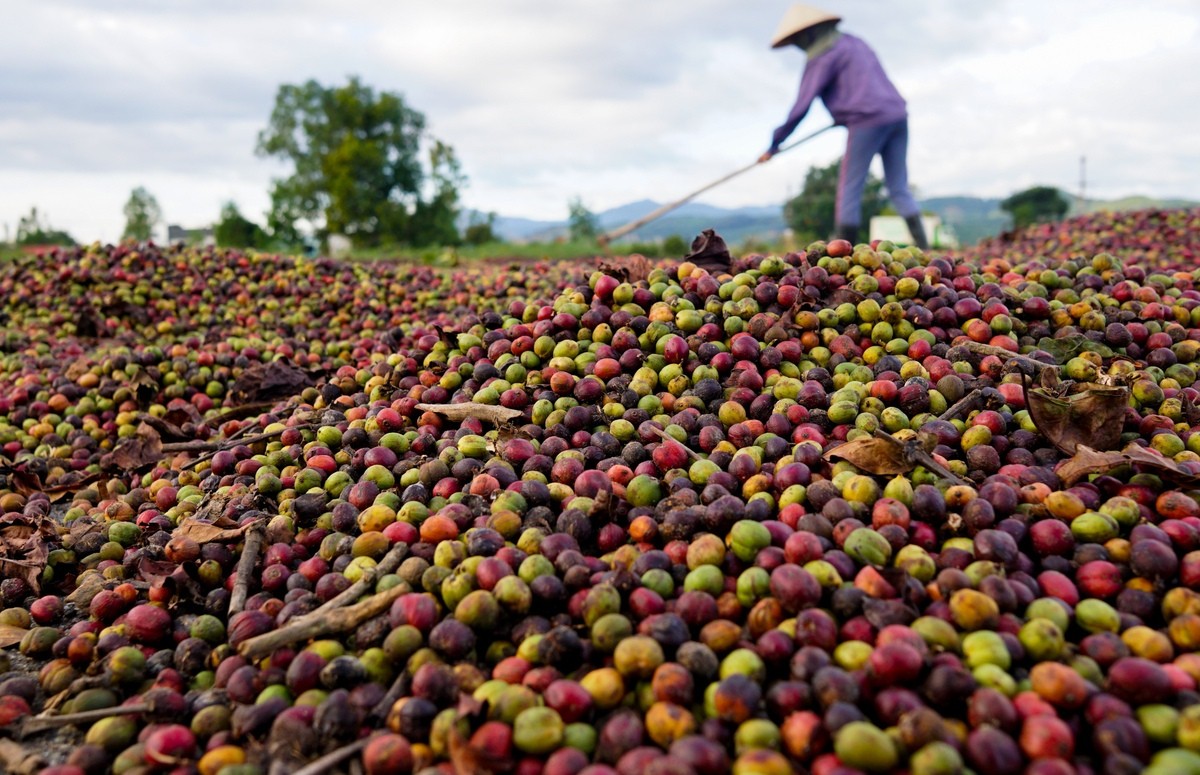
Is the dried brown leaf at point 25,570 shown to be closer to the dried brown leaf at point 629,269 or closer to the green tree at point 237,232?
the dried brown leaf at point 629,269

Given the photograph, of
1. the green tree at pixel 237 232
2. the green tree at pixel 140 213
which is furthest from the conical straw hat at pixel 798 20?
the green tree at pixel 140 213

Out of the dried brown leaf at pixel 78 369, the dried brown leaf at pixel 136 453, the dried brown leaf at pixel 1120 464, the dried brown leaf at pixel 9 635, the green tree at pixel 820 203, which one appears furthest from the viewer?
the green tree at pixel 820 203

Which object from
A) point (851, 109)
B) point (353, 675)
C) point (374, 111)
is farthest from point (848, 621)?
point (374, 111)

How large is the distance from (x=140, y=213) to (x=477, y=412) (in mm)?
48398

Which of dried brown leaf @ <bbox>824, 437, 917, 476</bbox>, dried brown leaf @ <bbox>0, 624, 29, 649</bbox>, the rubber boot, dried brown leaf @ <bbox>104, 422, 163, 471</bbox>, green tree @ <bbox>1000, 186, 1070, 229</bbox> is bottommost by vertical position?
dried brown leaf @ <bbox>0, 624, 29, 649</bbox>

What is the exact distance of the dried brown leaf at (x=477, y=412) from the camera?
3396 millimetres

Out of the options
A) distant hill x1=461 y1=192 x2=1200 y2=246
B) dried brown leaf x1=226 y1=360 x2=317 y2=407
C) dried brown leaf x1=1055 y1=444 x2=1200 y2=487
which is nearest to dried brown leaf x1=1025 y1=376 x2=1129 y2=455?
dried brown leaf x1=1055 y1=444 x2=1200 y2=487

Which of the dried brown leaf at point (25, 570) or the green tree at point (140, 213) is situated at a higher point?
the green tree at point (140, 213)

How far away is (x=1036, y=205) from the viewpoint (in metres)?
38.6

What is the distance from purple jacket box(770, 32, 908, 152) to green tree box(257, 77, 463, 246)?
26493 millimetres

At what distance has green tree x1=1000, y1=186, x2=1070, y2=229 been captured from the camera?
34688 millimetres

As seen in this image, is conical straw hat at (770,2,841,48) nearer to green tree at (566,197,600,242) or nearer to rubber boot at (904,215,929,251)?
rubber boot at (904,215,929,251)

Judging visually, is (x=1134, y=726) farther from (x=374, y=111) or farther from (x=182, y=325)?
(x=374, y=111)

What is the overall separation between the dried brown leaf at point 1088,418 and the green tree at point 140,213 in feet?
153
